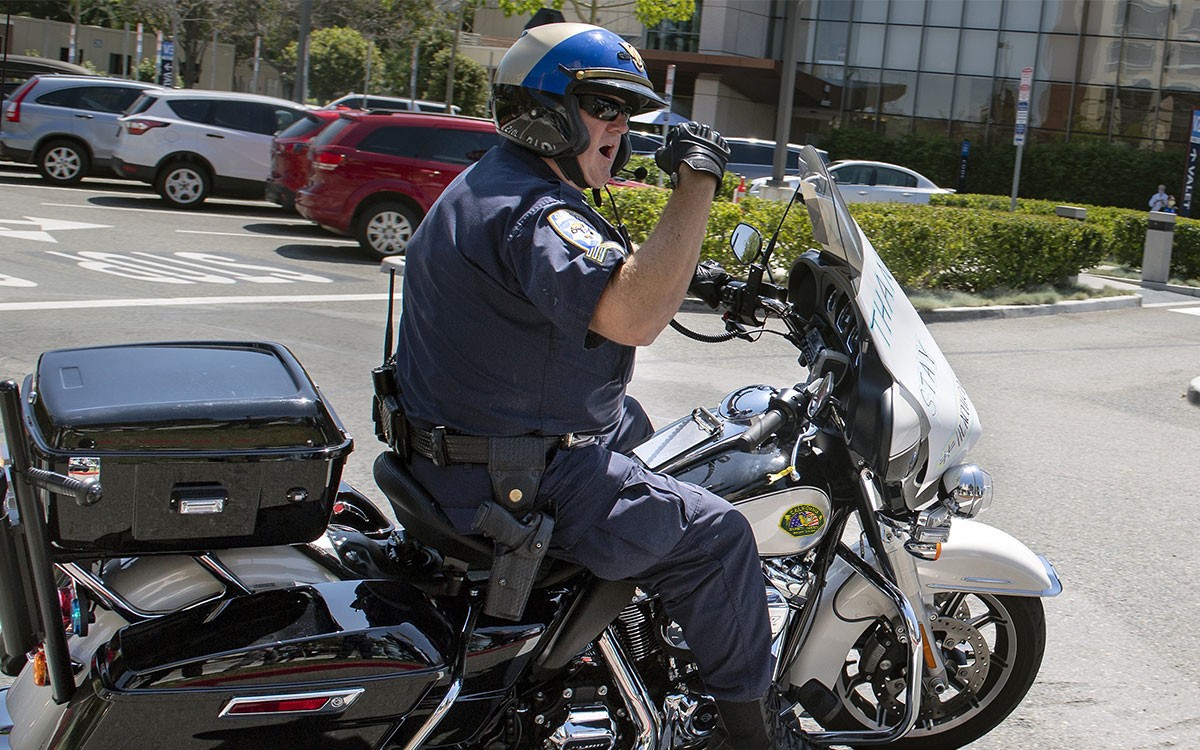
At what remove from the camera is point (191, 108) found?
17.4 m

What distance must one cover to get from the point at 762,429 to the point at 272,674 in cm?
127

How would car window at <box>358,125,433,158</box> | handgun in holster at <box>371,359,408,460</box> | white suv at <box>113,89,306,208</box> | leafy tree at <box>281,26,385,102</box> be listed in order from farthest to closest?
1. leafy tree at <box>281,26,385,102</box>
2. white suv at <box>113,89,306,208</box>
3. car window at <box>358,125,433,158</box>
4. handgun in holster at <box>371,359,408,460</box>

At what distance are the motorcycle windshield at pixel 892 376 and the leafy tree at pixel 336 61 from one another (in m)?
47.8

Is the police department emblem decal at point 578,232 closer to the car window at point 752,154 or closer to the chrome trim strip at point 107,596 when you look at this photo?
the chrome trim strip at point 107,596

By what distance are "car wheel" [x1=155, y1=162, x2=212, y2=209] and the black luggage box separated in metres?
15.5

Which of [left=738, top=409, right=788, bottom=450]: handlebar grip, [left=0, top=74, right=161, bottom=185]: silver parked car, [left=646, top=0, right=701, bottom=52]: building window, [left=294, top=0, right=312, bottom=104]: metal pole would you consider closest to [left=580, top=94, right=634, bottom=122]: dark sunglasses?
[left=738, top=409, right=788, bottom=450]: handlebar grip

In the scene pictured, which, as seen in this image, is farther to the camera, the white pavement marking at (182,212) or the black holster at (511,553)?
the white pavement marking at (182,212)

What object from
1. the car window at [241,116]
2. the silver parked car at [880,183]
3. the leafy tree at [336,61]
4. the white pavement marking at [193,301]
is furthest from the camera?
the leafy tree at [336,61]

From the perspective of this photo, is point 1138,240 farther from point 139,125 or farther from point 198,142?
point 139,125

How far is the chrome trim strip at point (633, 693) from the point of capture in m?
2.79

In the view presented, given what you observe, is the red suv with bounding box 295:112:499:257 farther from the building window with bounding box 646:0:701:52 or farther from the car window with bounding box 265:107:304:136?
the building window with bounding box 646:0:701:52

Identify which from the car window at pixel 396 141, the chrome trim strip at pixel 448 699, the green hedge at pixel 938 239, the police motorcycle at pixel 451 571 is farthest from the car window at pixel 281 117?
the chrome trim strip at pixel 448 699

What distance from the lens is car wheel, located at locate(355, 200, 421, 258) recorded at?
1423 cm

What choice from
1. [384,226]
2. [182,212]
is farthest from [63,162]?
[384,226]
